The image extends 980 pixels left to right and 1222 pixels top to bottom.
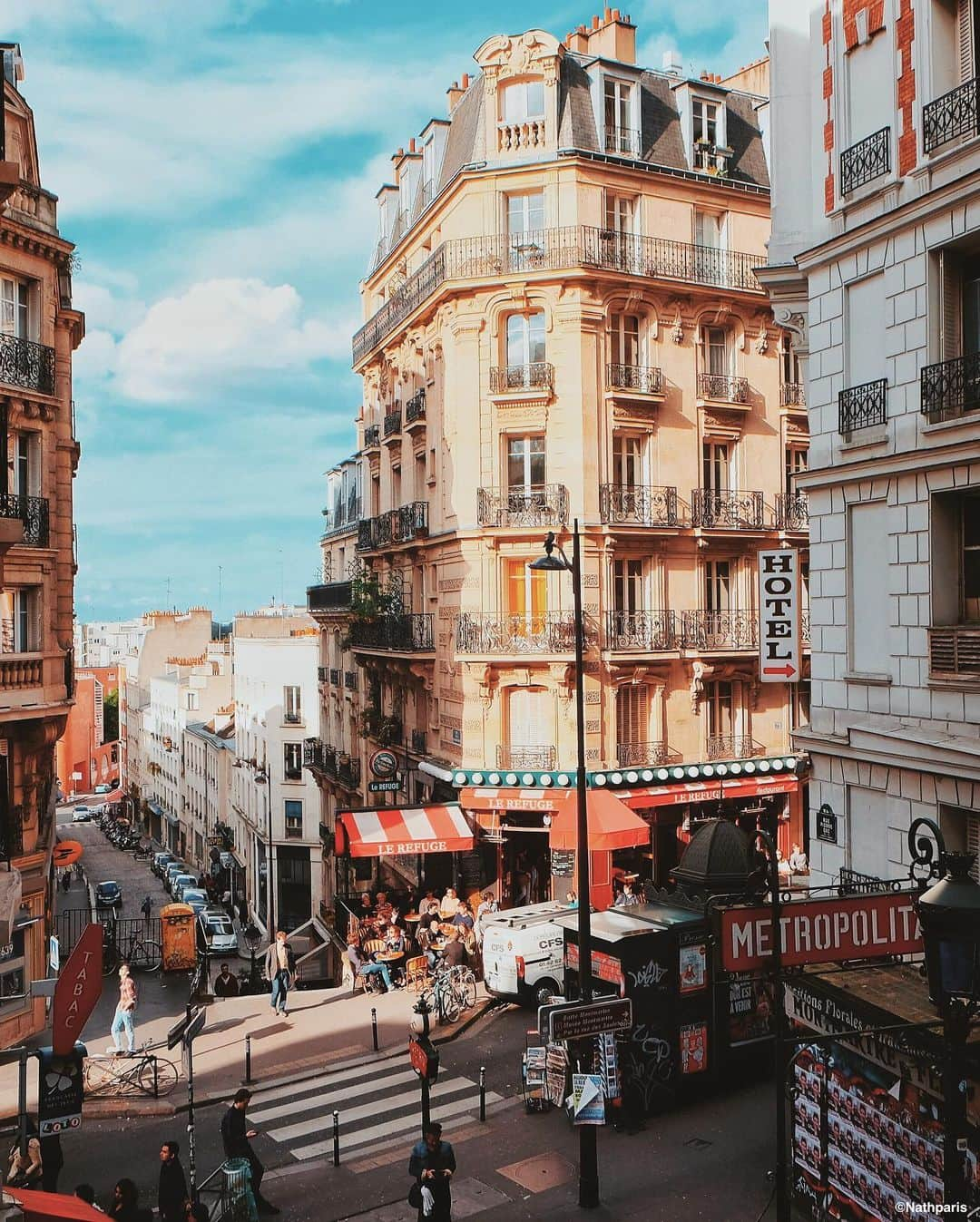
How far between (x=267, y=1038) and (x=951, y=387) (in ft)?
52.3

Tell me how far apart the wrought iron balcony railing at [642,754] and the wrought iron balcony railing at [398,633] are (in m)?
6.39

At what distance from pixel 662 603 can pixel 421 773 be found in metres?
8.97

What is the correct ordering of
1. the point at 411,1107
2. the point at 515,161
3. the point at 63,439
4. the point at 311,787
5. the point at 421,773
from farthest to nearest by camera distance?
the point at 311,787
the point at 421,773
the point at 515,161
the point at 63,439
the point at 411,1107

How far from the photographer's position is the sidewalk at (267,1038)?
58.1 feet

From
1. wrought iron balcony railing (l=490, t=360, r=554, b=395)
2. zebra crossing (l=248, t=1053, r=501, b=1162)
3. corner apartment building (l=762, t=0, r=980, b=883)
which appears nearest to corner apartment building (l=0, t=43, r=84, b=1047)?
zebra crossing (l=248, t=1053, r=501, b=1162)

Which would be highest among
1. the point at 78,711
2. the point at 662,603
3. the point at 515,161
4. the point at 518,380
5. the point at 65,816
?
the point at 515,161

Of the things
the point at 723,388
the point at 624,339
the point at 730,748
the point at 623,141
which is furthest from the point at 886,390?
the point at 623,141

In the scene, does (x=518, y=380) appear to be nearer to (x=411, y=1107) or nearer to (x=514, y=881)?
(x=514, y=881)

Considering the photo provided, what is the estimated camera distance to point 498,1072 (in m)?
17.8

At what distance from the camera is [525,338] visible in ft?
93.2

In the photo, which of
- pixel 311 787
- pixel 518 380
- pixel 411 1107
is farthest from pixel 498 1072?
pixel 311 787

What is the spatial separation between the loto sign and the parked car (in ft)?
161

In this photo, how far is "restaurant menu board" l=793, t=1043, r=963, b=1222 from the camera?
404 inches

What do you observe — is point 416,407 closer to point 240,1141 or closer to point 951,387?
point 951,387
